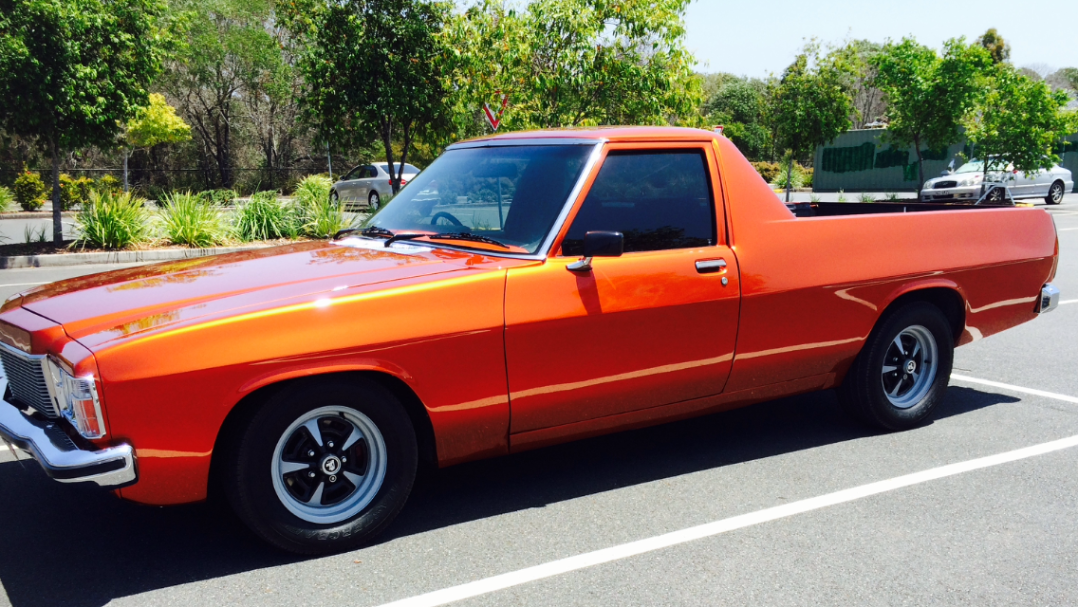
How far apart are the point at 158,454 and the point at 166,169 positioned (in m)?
41.3

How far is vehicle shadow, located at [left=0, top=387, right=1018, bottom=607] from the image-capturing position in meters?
3.46

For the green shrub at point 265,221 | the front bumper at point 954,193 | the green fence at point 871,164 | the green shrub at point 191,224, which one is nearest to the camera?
the green shrub at point 191,224

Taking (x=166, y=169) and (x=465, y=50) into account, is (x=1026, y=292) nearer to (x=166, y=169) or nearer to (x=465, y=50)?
(x=465, y=50)

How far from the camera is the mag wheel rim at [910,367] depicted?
17.2 ft

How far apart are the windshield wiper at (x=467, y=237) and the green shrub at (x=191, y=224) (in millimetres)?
12313

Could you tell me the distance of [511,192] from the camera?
4406 millimetres

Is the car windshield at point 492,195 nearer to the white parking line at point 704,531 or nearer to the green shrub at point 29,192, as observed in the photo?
the white parking line at point 704,531

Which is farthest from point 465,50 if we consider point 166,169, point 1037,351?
point 166,169

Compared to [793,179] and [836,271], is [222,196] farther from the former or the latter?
[793,179]

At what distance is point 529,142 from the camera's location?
4.61m

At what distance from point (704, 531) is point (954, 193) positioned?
24621 mm

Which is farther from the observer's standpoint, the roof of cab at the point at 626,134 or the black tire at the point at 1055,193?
the black tire at the point at 1055,193

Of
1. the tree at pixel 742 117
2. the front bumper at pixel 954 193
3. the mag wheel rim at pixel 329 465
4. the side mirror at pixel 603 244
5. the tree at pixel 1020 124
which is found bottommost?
the mag wheel rim at pixel 329 465

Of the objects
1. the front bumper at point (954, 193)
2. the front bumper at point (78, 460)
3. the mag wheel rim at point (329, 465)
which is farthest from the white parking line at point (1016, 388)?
the front bumper at point (954, 193)
